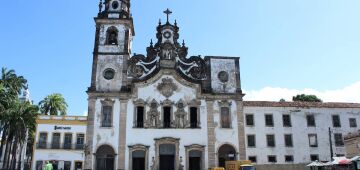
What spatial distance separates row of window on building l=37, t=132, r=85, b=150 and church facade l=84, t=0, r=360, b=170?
10367 millimetres

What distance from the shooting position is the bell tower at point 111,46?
108 ft

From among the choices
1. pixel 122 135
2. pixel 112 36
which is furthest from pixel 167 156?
pixel 112 36

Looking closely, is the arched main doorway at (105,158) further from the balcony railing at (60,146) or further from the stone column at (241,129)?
the stone column at (241,129)

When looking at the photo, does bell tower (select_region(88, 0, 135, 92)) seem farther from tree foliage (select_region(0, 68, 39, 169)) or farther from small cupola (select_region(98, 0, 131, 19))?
tree foliage (select_region(0, 68, 39, 169))

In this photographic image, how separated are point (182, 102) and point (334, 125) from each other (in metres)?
15.7

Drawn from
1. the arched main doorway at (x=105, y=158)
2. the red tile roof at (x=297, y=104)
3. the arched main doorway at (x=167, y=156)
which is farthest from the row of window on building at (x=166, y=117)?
the red tile roof at (x=297, y=104)

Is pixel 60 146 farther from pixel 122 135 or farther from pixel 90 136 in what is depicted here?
pixel 122 135

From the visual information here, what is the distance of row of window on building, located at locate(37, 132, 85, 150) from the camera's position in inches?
1540

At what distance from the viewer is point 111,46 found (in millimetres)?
34219

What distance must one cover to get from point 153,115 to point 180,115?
7.99 ft

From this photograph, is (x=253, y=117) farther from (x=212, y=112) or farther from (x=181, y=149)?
(x=181, y=149)

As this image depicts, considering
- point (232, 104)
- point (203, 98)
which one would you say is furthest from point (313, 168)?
point (203, 98)

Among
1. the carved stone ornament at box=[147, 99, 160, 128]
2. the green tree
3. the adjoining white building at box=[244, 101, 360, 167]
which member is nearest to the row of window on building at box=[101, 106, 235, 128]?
the carved stone ornament at box=[147, 99, 160, 128]

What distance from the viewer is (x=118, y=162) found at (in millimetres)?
30203
